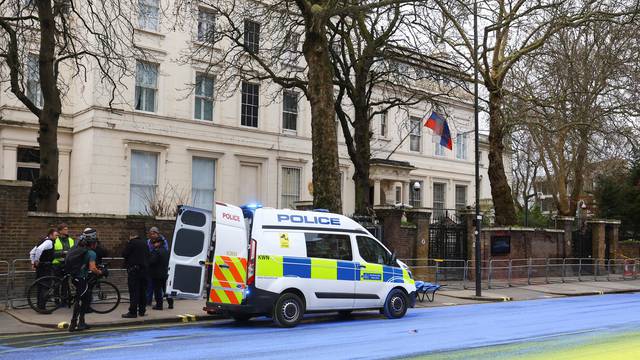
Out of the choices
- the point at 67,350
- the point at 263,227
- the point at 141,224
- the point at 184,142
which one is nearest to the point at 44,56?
the point at 141,224

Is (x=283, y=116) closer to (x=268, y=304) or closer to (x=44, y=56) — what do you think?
(x=44, y=56)

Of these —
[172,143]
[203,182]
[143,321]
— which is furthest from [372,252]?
[203,182]

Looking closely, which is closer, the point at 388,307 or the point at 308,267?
the point at 308,267

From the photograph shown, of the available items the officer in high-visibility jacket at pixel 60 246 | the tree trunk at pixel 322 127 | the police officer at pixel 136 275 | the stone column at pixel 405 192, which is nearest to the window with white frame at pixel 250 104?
the stone column at pixel 405 192

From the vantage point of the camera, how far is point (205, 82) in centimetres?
3234

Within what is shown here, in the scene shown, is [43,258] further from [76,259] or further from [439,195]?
[439,195]

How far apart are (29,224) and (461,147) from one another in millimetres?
34885

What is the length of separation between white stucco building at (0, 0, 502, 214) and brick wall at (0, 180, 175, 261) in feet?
28.0

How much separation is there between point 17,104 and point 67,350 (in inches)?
814

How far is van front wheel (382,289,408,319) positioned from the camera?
49.3ft

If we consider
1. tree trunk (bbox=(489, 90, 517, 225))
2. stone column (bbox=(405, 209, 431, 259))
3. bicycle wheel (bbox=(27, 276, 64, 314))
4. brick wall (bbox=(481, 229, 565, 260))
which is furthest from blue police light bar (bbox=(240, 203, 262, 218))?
tree trunk (bbox=(489, 90, 517, 225))

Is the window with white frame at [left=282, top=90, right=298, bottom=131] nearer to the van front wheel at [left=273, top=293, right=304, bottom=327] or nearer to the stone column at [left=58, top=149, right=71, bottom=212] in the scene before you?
the stone column at [left=58, top=149, right=71, bottom=212]

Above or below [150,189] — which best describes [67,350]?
below

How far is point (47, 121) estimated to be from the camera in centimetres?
1867
